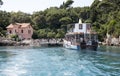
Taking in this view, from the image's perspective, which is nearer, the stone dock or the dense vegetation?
the stone dock

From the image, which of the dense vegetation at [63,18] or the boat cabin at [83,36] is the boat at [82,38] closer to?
the boat cabin at [83,36]

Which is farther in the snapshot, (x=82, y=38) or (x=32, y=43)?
(x=32, y=43)

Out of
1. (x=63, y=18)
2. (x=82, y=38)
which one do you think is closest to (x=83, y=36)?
(x=82, y=38)

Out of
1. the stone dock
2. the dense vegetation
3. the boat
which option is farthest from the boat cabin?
the dense vegetation

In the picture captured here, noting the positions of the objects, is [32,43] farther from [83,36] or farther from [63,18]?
[83,36]

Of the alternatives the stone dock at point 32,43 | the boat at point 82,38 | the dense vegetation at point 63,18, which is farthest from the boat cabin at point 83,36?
the dense vegetation at point 63,18

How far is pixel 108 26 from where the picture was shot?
104188 mm

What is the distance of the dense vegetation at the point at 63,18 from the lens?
361 feet

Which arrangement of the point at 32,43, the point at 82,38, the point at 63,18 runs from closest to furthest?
the point at 82,38
the point at 32,43
the point at 63,18

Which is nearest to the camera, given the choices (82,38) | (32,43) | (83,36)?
(82,38)

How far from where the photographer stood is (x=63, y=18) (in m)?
115

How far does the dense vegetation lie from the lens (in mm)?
110062

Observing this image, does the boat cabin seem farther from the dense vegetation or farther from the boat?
the dense vegetation

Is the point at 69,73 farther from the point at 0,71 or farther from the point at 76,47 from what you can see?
the point at 76,47
